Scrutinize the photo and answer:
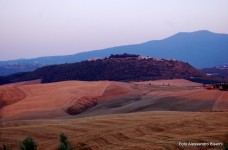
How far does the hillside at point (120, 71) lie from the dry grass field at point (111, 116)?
294 inches

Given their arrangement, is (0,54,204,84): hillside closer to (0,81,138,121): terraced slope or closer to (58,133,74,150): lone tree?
(0,81,138,121): terraced slope

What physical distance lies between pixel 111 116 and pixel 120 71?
39548mm

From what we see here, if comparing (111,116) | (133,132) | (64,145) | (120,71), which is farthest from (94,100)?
(120,71)

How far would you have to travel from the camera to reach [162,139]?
16250mm

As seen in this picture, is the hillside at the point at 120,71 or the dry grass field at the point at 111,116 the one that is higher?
the hillside at the point at 120,71

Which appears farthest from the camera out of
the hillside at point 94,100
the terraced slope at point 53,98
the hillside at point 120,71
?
the hillside at point 120,71

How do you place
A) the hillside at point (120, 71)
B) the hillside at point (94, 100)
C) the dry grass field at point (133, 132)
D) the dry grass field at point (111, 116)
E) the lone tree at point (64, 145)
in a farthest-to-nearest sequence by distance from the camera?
the hillside at point (120, 71)
the hillside at point (94, 100)
the dry grass field at point (111, 116)
the dry grass field at point (133, 132)
the lone tree at point (64, 145)

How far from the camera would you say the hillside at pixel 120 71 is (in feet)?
204

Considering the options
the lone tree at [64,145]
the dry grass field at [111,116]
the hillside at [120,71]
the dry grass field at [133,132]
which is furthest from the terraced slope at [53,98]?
the lone tree at [64,145]

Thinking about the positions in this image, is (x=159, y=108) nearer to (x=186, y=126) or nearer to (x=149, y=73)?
(x=186, y=126)

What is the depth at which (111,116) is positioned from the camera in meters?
24.2

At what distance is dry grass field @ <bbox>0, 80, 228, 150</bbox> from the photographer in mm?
16734

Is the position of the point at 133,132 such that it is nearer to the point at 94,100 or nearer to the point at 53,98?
the point at 94,100

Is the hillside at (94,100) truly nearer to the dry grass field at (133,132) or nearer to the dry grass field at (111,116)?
the dry grass field at (111,116)
